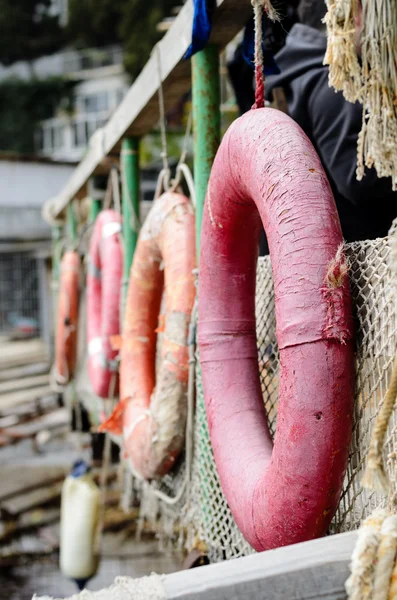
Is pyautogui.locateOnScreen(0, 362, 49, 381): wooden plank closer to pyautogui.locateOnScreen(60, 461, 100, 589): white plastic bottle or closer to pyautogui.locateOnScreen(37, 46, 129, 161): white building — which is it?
pyautogui.locateOnScreen(60, 461, 100, 589): white plastic bottle

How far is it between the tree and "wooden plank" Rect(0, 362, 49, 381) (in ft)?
58.3

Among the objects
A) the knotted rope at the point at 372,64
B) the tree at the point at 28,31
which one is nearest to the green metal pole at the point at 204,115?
the knotted rope at the point at 372,64

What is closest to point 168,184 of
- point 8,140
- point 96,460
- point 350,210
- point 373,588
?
point 350,210

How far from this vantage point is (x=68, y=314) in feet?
17.7

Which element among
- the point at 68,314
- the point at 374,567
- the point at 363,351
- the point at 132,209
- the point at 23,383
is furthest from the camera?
the point at 23,383

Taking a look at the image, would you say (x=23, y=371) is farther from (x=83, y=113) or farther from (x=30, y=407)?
(x=83, y=113)

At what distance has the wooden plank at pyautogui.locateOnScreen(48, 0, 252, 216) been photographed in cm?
196

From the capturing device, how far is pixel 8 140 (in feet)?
76.8

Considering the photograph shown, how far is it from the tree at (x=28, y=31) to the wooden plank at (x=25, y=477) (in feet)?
70.7

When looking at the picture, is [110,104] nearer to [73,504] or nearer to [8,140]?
[8,140]

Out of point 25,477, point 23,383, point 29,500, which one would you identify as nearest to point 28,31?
point 23,383

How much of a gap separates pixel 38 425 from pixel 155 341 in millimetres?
5123

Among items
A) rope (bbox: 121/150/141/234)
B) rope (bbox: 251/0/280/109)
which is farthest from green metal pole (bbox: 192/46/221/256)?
rope (bbox: 121/150/141/234)

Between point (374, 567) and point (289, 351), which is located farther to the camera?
point (289, 351)
